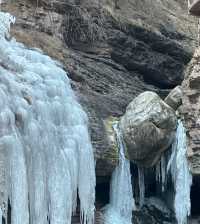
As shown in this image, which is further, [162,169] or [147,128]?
[162,169]

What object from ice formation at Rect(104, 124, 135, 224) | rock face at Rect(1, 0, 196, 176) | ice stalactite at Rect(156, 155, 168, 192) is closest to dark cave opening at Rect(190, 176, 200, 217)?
ice stalactite at Rect(156, 155, 168, 192)

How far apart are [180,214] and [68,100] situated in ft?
9.82

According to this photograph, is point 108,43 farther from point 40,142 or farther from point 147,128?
point 40,142

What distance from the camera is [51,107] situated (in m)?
10.1

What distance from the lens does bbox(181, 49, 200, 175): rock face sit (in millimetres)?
11656

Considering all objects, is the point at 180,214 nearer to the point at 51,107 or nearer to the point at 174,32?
the point at 51,107

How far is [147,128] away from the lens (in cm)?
1118

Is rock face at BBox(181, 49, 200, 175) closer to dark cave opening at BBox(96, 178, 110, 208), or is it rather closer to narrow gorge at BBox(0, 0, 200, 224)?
narrow gorge at BBox(0, 0, 200, 224)

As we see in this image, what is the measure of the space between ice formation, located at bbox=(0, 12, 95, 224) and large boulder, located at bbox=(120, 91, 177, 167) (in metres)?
0.98

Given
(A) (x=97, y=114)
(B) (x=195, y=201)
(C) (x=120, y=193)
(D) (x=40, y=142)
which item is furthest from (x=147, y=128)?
(B) (x=195, y=201)

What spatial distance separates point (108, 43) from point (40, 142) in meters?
4.23

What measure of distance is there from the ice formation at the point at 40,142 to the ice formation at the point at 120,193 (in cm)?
88

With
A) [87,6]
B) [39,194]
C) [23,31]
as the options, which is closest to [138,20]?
[87,6]

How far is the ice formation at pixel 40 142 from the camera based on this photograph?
889cm
